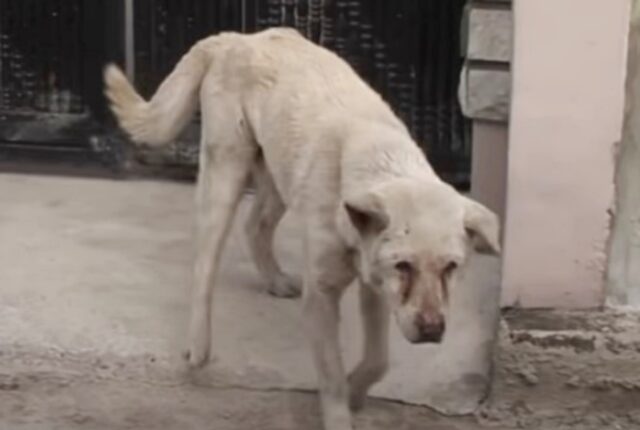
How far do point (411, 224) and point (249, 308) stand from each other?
1687 mm

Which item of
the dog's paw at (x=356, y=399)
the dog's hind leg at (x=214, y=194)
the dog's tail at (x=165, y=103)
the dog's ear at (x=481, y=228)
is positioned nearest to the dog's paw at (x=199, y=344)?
the dog's hind leg at (x=214, y=194)

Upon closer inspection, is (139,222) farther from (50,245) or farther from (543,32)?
(543,32)

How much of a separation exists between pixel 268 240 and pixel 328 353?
1095mm

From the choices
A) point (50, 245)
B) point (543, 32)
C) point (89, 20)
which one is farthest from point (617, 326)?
point (89, 20)

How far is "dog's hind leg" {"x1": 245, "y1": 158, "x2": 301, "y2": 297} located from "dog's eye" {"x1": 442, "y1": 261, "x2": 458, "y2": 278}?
1.58 meters

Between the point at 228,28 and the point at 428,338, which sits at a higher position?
the point at 228,28

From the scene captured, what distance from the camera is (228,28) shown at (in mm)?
7043

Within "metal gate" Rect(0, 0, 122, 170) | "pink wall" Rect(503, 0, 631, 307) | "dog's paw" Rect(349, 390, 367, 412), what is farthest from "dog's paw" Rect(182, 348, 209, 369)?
"metal gate" Rect(0, 0, 122, 170)

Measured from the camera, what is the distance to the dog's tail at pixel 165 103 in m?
5.34

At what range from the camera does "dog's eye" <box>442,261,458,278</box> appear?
4008 millimetres

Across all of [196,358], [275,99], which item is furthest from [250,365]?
[275,99]

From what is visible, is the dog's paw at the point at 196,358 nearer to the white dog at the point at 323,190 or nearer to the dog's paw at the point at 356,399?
the white dog at the point at 323,190

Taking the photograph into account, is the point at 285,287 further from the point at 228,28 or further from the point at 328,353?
the point at 228,28

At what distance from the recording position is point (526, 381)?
5012 millimetres
